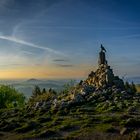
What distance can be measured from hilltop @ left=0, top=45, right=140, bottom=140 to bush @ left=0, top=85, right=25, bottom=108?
3650cm

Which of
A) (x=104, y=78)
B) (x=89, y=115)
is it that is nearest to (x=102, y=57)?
(x=104, y=78)

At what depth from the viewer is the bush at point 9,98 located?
170625 millimetres

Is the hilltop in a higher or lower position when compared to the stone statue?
lower

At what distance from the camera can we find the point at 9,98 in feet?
577

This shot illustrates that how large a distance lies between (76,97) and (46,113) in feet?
52.3

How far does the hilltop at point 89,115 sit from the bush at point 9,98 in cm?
3650

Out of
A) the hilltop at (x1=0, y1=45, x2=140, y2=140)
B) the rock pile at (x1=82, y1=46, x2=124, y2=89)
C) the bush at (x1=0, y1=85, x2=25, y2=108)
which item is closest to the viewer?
the hilltop at (x1=0, y1=45, x2=140, y2=140)

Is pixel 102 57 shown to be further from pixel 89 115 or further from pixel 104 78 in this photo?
pixel 89 115

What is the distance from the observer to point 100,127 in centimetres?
7662

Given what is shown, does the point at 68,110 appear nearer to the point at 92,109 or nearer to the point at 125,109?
the point at 92,109

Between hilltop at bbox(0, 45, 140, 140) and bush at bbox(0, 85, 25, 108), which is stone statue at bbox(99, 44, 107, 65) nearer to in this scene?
hilltop at bbox(0, 45, 140, 140)

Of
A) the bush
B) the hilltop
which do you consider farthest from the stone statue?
the bush

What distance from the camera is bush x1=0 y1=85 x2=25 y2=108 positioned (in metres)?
171

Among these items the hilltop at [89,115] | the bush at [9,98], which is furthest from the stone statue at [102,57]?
the bush at [9,98]
